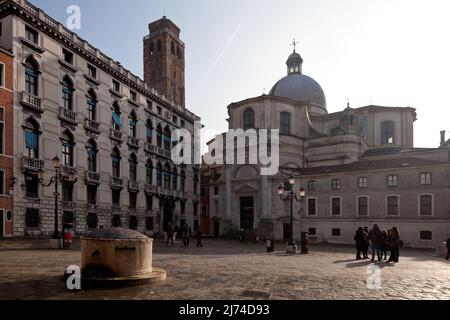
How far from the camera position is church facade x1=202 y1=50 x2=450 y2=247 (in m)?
34.2

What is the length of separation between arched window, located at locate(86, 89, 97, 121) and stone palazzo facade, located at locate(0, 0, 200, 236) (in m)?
0.10

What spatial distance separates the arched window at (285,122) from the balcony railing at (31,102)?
2945cm

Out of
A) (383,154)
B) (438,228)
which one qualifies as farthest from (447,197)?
(383,154)

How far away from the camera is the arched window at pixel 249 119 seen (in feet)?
160

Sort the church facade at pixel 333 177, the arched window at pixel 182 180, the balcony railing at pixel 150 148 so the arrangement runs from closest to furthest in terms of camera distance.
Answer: the church facade at pixel 333 177, the balcony railing at pixel 150 148, the arched window at pixel 182 180

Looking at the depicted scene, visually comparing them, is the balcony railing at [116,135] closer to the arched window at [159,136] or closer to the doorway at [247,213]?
the arched window at [159,136]

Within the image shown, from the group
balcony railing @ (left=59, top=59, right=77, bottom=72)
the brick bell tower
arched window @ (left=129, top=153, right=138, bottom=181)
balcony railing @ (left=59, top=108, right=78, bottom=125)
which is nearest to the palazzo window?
arched window @ (left=129, top=153, right=138, bottom=181)

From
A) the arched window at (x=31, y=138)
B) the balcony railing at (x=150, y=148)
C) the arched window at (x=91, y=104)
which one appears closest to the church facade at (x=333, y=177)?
the balcony railing at (x=150, y=148)

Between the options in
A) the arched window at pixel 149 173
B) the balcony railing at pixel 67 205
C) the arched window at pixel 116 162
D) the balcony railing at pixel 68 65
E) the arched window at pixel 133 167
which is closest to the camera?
the balcony railing at pixel 67 205

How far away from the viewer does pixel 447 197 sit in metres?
32.8

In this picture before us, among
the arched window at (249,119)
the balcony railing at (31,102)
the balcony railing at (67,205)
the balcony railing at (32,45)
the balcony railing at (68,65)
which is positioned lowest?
the balcony railing at (67,205)
